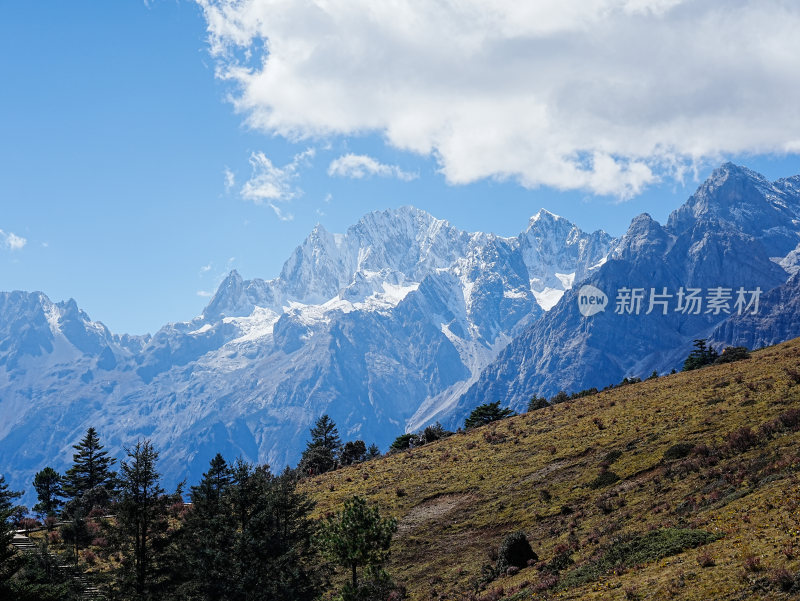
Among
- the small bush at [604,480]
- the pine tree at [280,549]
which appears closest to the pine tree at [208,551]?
the pine tree at [280,549]

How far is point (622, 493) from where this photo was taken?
1612 inches

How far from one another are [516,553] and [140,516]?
24380 millimetres

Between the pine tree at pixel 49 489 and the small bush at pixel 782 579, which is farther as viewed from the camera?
the pine tree at pixel 49 489

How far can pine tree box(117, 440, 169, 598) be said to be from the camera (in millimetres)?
41625

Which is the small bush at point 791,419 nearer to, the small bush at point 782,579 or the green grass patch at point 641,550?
the green grass patch at point 641,550

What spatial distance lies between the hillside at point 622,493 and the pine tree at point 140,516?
53.0 ft

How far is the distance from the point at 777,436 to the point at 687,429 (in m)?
8.56

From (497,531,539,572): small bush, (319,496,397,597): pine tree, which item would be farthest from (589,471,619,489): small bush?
(319,496,397,597): pine tree

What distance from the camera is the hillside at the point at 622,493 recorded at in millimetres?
26266

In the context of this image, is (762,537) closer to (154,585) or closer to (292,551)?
(292,551)

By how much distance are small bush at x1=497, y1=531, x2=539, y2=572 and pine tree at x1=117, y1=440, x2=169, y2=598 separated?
22677 millimetres

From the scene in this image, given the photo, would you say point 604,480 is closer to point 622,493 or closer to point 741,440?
point 622,493

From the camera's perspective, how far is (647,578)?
25.9 m

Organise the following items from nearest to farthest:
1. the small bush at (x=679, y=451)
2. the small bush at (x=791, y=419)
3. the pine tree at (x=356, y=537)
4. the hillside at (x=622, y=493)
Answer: the hillside at (x=622, y=493)
the pine tree at (x=356, y=537)
the small bush at (x=791, y=419)
the small bush at (x=679, y=451)
